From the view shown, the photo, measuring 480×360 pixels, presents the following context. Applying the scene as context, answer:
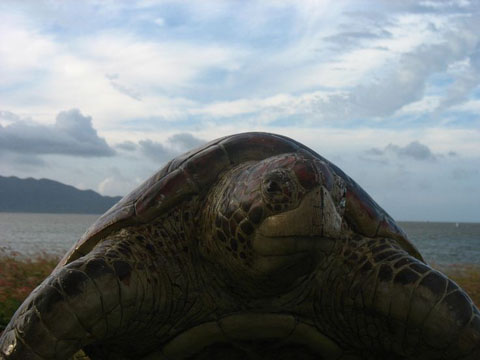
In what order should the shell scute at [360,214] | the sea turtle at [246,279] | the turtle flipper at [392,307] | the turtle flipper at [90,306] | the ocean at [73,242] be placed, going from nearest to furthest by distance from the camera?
the sea turtle at [246,279] < the turtle flipper at [90,306] < the turtle flipper at [392,307] < the shell scute at [360,214] < the ocean at [73,242]

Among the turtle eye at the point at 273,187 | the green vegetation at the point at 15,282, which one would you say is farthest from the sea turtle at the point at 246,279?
the green vegetation at the point at 15,282

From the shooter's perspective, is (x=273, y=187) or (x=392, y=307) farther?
(x=392, y=307)

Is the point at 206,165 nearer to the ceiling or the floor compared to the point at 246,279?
nearer to the ceiling

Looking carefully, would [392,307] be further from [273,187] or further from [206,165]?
[206,165]

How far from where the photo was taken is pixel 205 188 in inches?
161

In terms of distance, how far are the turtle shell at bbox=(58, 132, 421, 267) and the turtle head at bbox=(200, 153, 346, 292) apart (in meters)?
0.65

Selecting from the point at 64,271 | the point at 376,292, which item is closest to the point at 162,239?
the point at 64,271

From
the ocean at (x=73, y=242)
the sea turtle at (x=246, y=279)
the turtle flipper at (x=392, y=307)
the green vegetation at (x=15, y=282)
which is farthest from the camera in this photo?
the ocean at (x=73, y=242)

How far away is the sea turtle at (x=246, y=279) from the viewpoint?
3.16 meters

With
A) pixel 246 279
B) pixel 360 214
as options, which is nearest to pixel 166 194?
pixel 246 279

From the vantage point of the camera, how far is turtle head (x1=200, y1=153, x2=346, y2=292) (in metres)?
3.00

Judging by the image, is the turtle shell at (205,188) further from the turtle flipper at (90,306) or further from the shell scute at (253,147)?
the turtle flipper at (90,306)

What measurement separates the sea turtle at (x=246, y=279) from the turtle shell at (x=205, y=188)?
11 millimetres

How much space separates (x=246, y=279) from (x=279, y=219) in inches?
26.0
